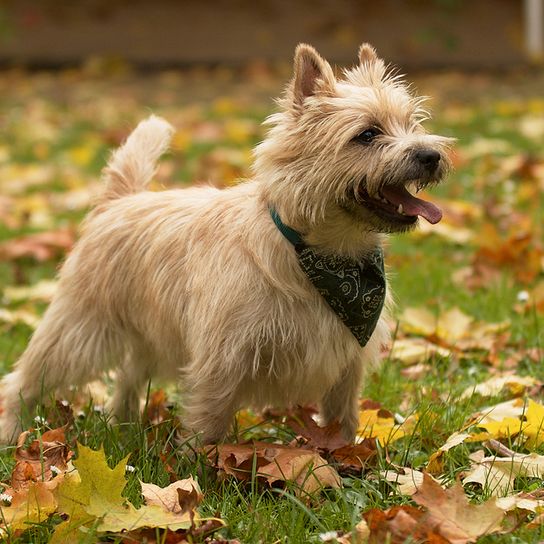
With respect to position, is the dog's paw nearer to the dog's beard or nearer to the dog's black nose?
the dog's beard

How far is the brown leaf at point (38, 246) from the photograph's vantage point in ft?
19.6

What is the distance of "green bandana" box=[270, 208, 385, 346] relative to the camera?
3.12 m

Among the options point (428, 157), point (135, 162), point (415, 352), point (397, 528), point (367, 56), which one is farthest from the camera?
point (415, 352)

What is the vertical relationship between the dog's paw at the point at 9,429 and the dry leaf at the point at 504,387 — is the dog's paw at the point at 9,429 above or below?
below

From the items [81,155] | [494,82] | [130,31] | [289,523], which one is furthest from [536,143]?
[130,31]

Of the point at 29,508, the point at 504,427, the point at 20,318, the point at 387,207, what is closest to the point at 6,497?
the point at 29,508

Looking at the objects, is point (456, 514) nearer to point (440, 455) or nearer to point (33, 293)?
point (440, 455)

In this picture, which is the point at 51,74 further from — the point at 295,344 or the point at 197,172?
the point at 295,344

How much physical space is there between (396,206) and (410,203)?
0.05 metres

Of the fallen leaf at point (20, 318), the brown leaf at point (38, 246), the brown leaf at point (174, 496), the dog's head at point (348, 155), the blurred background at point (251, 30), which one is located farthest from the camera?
the blurred background at point (251, 30)

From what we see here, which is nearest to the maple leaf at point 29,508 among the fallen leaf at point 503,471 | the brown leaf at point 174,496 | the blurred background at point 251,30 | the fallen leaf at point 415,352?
the brown leaf at point 174,496

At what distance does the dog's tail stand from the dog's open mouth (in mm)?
1288

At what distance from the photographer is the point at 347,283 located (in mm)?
3148

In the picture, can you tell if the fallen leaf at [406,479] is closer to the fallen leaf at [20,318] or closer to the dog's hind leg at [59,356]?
the dog's hind leg at [59,356]
